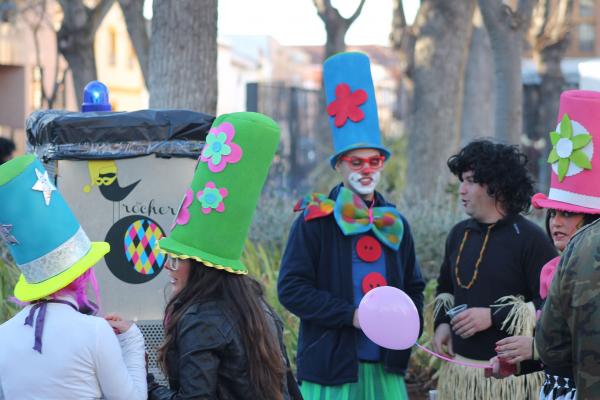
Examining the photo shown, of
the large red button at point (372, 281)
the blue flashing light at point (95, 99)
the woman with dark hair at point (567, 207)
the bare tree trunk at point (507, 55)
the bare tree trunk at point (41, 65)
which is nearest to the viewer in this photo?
the woman with dark hair at point (567, 207)

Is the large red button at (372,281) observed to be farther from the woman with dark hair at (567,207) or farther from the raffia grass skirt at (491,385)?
the woman with dark hair at (567,207)

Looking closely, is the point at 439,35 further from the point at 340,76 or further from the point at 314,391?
the point at 314,391

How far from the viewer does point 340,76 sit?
4.92 m

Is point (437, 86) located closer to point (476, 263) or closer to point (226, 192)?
point (476, 263)

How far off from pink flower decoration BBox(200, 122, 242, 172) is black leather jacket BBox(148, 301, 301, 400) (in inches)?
18.8

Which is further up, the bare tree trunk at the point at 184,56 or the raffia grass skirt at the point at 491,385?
the bare tree trunk at the point at 184,56

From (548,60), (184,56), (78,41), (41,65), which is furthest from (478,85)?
(41,65)

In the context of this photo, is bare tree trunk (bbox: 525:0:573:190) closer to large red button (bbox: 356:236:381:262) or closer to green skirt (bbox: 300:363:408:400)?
large red button (bbox: 356:236:381:262)

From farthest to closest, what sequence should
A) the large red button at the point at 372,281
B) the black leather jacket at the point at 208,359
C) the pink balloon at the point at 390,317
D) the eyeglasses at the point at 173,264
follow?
the large red button at the point at 372,281
the pink balloon at the point at 390,317
the eyeglasses at the point at 173,264
the black leather jacket at the point at 208,359

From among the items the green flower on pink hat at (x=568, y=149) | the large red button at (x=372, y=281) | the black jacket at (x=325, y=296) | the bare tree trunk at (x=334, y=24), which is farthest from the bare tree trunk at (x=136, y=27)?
the green flower on pink hat at (x=568, y=149)

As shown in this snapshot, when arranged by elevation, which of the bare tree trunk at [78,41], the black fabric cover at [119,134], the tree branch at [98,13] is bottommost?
the black fabric cover at [119,134]

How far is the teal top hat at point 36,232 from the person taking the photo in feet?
10.1

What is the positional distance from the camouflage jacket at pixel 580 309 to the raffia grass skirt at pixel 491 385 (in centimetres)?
169

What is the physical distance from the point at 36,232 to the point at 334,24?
11.2m
